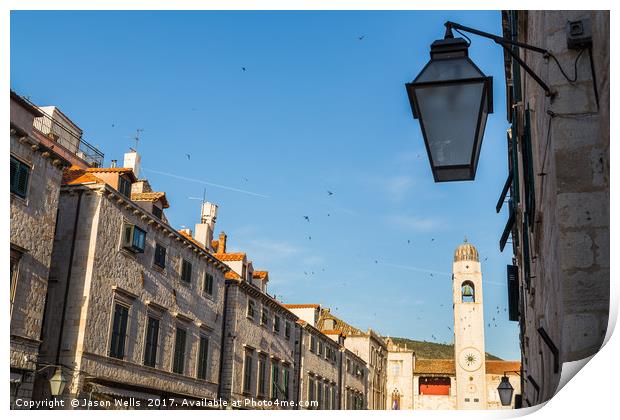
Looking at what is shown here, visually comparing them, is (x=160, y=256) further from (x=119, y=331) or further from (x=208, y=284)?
(x=208, y=284)

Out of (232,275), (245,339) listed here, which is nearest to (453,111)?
(232,275)

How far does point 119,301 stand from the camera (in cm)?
1803

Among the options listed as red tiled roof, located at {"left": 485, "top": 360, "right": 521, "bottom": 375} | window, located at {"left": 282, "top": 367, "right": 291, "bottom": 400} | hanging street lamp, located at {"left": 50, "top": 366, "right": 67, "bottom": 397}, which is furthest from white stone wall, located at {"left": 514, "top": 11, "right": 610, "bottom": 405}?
red tiled roof, located at {"left": 485, "top": 360, "right": 521, "bottom": 375}

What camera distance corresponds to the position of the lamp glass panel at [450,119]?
3580mm

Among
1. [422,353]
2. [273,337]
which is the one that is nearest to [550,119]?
[273,337]

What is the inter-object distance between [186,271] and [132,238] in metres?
4.06

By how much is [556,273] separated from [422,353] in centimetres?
9753

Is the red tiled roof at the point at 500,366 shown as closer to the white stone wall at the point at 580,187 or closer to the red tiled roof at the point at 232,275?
the red tiled roof at the point at 232,275

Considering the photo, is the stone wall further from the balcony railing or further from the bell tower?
the bell tower

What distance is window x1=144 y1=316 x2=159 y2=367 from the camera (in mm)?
19578

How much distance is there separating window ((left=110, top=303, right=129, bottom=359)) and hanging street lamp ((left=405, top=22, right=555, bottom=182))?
15.7 meters
